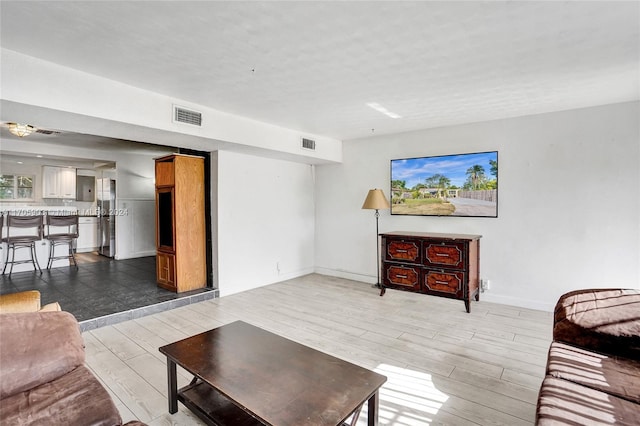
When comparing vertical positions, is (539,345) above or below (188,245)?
below

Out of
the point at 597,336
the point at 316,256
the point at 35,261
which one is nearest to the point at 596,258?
the point at 597,336

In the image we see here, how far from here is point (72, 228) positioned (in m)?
6.51

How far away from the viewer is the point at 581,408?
1.34m

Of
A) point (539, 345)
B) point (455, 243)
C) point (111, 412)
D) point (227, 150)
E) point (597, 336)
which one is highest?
point (227, 150)

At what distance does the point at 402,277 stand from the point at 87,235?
7569 mm

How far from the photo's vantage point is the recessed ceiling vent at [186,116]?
130 inches

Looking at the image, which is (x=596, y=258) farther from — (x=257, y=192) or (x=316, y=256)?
(x=257, y=192)

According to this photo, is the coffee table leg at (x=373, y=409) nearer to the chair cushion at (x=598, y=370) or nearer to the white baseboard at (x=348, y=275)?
the chair cushion at (x=598, y=370)

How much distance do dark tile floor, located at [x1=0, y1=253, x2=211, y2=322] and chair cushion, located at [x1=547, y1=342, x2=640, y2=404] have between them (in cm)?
393

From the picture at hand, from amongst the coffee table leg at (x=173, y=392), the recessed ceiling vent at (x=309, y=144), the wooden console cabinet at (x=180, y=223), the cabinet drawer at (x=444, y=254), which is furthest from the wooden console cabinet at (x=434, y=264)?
the coffee table leg at (x=173, y=392)

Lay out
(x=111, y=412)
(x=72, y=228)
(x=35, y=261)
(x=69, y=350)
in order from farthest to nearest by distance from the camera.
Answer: (x=72, y=228) < (x=35, y=261) < (x=69, y=350) < (x=111, y=412)

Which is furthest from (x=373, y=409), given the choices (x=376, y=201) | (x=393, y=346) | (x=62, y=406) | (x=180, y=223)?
(x=180, y=223)

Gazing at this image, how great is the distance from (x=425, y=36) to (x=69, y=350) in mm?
2811

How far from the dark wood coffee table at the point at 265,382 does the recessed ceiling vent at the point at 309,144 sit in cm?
325
